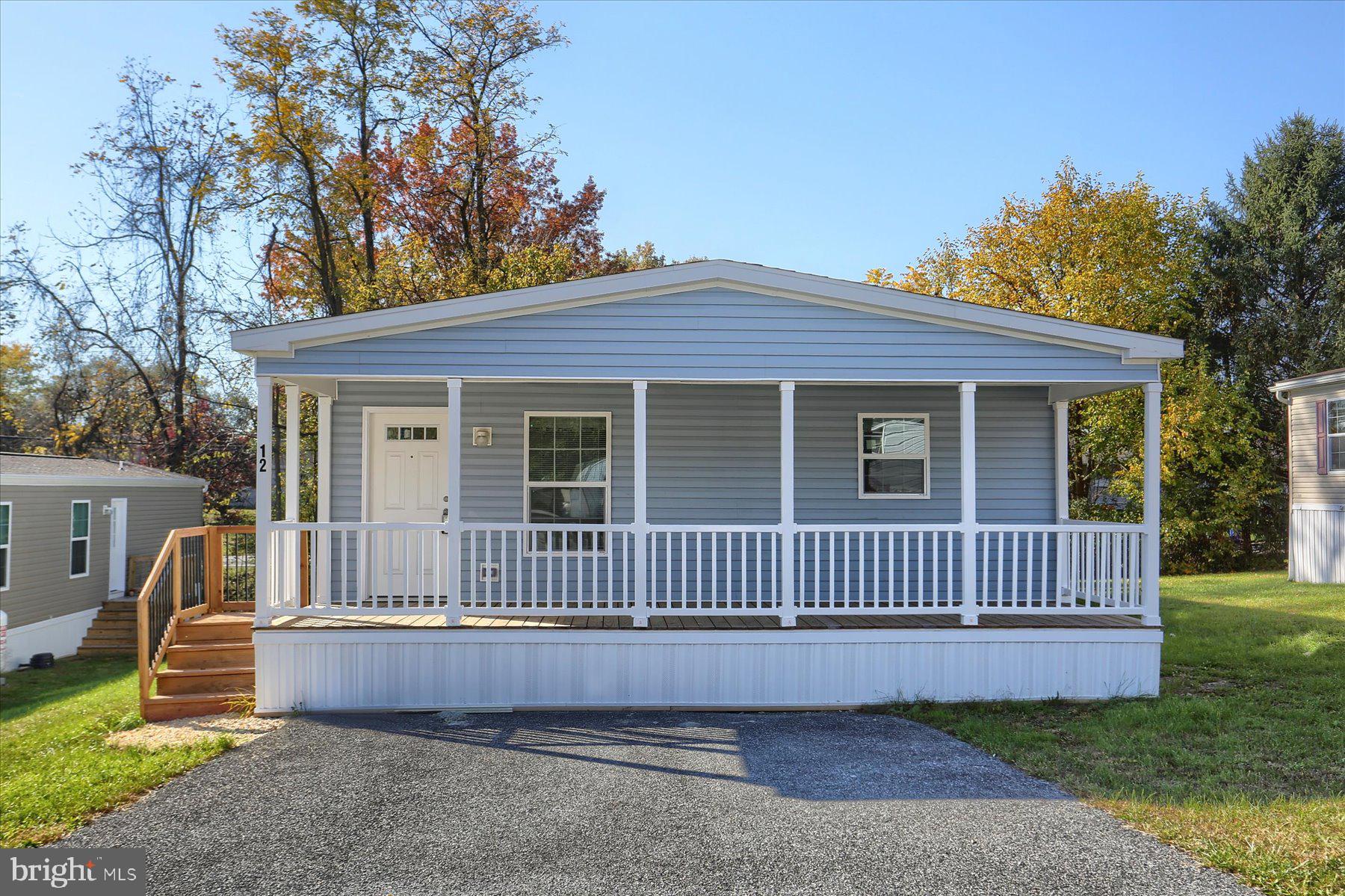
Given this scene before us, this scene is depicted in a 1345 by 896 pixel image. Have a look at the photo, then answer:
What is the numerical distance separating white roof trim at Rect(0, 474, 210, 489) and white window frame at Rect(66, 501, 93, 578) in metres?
0.40

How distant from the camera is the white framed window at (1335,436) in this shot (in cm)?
1380

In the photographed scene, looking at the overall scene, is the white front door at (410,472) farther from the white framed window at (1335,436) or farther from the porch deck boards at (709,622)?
the white framed window at (1335,436)

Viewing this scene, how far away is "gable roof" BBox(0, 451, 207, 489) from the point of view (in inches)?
522

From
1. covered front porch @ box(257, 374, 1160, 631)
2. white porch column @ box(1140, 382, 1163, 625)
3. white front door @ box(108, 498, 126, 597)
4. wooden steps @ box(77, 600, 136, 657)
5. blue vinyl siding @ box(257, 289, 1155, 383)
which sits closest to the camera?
blue vinyl siding @ box(257, 289, 1155, 383)

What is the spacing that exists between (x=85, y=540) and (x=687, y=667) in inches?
532

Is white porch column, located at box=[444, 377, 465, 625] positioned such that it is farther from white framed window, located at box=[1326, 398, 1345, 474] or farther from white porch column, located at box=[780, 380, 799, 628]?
white framed window, located at box=[1326, 398, 1345, 474]

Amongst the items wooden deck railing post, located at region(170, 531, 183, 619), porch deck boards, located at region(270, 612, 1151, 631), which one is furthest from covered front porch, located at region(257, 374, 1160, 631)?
wooden deck railing post, located at region(170, 531, 183, 619)

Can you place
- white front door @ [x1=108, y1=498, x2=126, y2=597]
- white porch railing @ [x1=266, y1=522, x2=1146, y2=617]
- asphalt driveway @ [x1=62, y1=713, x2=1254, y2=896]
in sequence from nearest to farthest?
asphalt driveway @ [x1=62, y1=713, x2=1254, y2=896], white porch railing @ [x1=266, y1=522, x2=1146, y2=617], white front door @ [x1=108, y1=498, x2=126, y2=597]

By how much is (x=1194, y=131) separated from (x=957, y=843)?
76.9 ft

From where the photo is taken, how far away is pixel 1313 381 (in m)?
14.0

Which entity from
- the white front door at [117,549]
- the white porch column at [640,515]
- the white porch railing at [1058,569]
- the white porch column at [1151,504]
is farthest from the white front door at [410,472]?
the white front door at [117,549]

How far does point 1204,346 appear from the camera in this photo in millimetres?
19703

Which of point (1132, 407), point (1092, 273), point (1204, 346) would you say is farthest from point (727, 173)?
point (1204, 346)

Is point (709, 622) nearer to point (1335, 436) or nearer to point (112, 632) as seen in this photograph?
point (1335, 436)
